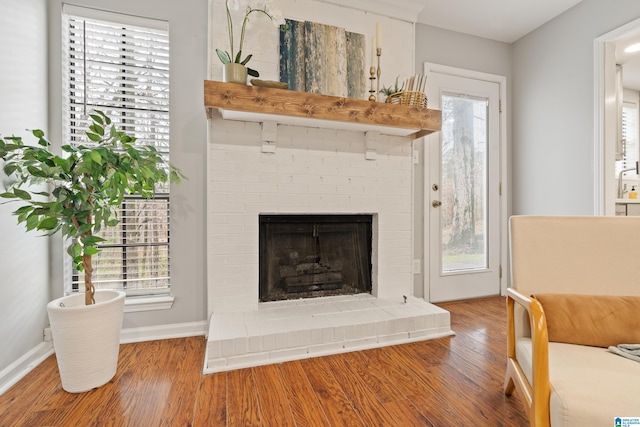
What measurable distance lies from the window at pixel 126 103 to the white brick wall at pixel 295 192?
43 centimetres

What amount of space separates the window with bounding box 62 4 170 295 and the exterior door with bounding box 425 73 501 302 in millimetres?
2319

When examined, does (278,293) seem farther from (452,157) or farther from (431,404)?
(452,157)

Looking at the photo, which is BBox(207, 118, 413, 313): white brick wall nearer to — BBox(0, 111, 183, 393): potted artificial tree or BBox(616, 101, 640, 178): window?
BBox(0, 111, 183, 393): potted artificial tree

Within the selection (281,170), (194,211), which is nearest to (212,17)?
(281,170)

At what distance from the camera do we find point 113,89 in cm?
→ 209

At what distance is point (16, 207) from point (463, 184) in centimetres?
344

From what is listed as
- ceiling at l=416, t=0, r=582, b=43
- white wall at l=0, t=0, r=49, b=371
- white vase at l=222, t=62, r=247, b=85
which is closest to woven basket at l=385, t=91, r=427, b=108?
ceiling at l=416, t=0, r=582, b=43

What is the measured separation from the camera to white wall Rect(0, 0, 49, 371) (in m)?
1.57

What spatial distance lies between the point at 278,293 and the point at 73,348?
4.12ft

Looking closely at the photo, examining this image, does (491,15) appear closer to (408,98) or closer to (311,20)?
(408,98)

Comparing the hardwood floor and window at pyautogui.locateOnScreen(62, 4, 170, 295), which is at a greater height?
window at pyautogui.locateOnScreen(62, 4, 170, 295)

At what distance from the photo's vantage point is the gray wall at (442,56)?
9.46ft

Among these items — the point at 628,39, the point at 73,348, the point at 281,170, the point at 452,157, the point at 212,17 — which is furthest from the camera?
the point at 452,157

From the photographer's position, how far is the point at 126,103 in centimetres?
211
